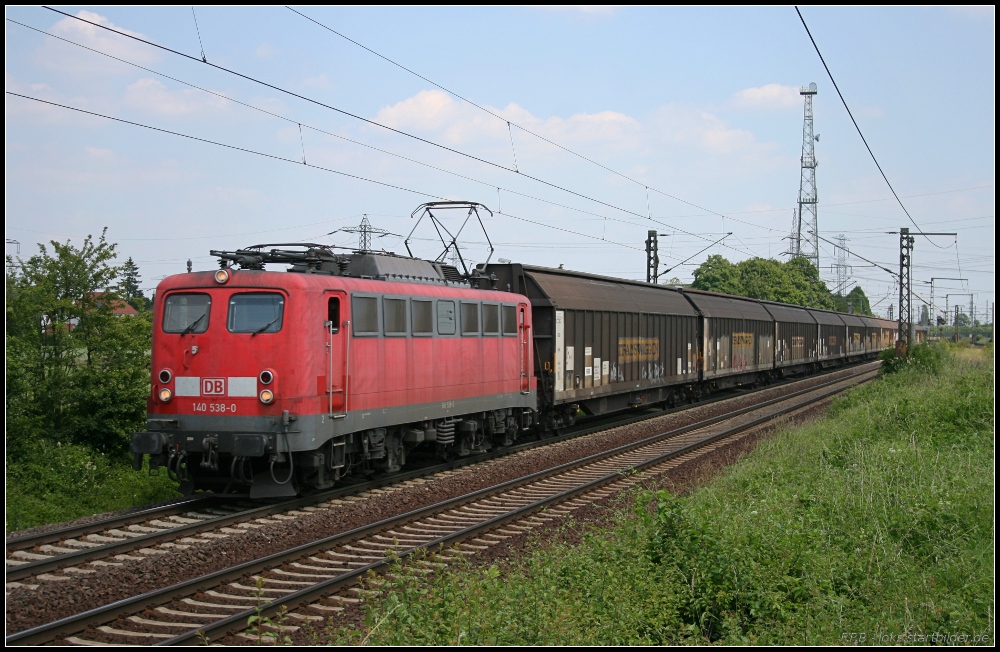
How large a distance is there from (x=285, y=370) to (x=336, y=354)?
925 millimetres

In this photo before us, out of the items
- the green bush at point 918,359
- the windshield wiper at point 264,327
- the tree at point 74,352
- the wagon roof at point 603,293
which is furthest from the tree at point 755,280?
the windshield wiper at point 264,327

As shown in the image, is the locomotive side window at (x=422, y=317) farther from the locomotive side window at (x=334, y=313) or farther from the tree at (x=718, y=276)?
the tree at (x=718, y=276)

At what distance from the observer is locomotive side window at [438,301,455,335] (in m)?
14.8

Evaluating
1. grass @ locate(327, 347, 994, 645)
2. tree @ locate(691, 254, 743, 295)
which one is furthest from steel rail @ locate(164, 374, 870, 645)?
tree @ locate(691, 254, 743, 295)

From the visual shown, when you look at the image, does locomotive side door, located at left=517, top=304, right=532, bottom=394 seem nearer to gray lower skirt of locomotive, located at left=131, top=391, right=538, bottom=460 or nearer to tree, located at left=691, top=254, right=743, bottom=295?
gray lower skirt of locomotive, located at left=131, top=391, right=538, bottom=460

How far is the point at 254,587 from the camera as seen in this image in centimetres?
844

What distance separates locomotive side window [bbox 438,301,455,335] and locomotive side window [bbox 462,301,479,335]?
0.39m

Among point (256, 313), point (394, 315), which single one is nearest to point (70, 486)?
point (256, 313)

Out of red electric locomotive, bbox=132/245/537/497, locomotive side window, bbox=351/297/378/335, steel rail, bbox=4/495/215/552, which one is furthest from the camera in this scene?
locomotive side window, bbox=351/297/378/335

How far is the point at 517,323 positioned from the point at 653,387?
29.6ft

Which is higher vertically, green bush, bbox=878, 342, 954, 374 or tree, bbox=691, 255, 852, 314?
tree, bbox=691, 255, 852, 314

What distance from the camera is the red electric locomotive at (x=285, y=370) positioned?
11445 millimetres

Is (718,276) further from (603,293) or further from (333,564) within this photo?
(333,564)

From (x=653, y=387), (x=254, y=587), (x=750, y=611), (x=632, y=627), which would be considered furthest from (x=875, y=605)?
(x=653, y=387)
